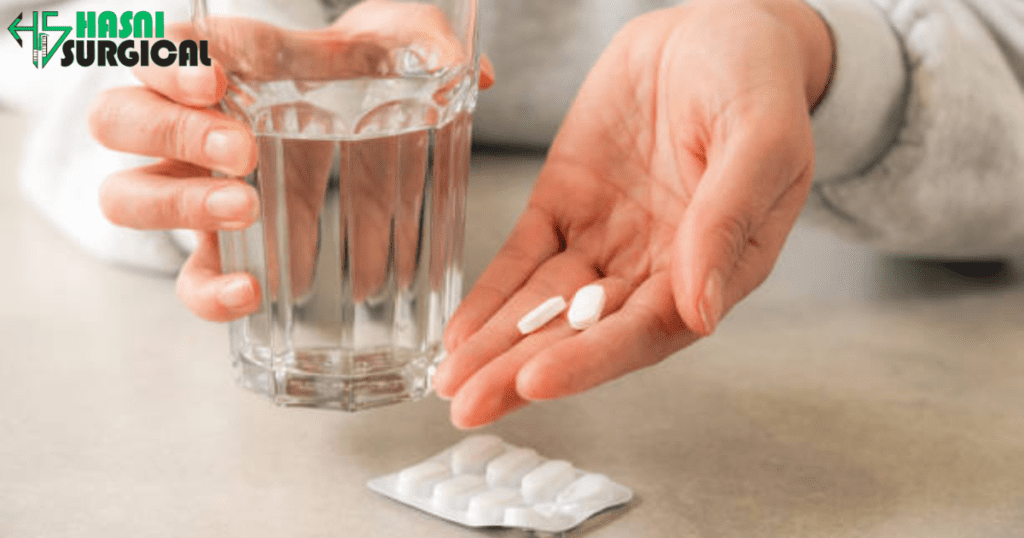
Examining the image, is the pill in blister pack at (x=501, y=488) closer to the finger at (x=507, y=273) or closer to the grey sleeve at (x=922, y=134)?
the finger at (x=507, y=273)

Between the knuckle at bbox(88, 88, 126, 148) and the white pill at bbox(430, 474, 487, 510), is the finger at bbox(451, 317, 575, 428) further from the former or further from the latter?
the knuckle at bbox(88, 88, 126, 148)

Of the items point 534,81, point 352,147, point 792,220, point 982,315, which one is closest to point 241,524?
point 352,147

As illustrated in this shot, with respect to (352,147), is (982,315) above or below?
below

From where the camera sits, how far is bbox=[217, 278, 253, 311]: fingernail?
2.02 ft

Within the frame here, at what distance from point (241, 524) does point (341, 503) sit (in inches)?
1.8

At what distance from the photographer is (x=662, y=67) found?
732 millimetres

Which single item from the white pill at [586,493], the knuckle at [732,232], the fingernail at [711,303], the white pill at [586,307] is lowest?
the white pill at [586,493]

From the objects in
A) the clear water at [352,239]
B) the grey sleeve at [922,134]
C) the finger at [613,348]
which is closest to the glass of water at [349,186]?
the clear water at [352,239]

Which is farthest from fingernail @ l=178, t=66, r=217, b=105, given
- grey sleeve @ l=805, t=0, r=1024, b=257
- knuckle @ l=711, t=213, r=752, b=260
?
grey sleeve @ l=805, t=0, r=1024, b=257

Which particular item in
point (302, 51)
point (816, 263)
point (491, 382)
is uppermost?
point (302, 51)

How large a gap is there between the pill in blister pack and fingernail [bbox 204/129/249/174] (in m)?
0.16

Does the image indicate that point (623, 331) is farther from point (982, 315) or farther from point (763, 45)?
point (982, 315)

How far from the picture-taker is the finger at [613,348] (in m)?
0.53

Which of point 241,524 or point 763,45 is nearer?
point 241,524
